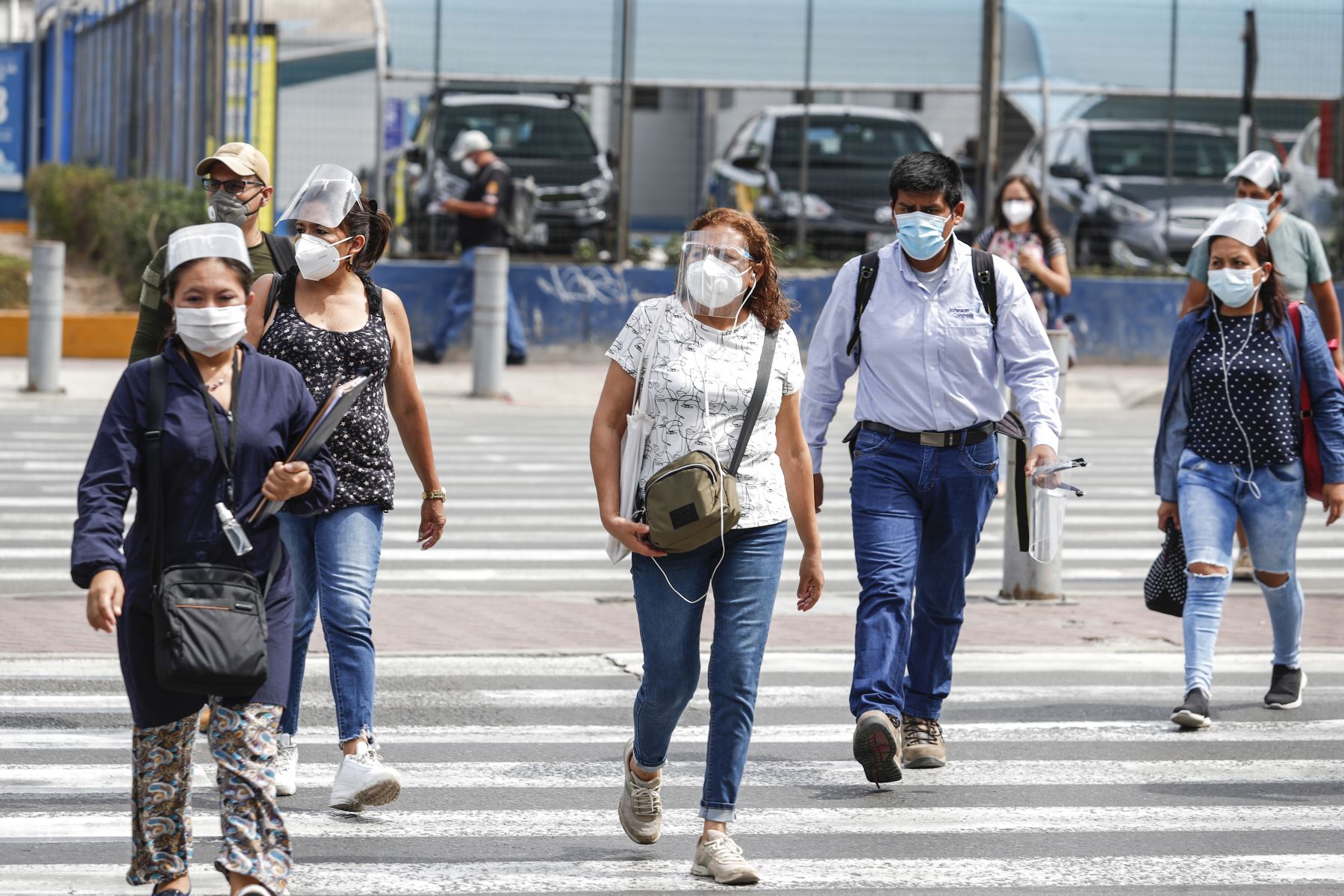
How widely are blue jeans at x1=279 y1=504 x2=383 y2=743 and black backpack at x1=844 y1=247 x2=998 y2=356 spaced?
1610 mm

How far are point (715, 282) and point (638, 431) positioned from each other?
0.42 meters

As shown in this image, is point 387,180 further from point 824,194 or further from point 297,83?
point 824,194

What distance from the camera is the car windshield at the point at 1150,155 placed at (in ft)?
71.1

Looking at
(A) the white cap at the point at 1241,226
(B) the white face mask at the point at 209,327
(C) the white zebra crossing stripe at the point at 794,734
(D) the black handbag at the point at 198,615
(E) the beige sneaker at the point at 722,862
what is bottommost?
(C) the white zebra crossing stripe at the point at 794,734

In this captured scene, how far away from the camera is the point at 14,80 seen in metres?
35.5

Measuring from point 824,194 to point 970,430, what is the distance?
15115mm

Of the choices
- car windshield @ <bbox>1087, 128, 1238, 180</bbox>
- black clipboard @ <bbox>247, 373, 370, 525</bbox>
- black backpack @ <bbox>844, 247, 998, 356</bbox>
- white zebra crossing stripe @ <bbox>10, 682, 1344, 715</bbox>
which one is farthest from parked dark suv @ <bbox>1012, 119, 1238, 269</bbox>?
black clipboard @ <bbox>247, 373, 370, 525</bbox>

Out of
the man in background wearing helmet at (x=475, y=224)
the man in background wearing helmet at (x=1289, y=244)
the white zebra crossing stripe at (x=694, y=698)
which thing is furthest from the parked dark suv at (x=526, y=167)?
the white zebra crossing stripe at (x=694, y=698)

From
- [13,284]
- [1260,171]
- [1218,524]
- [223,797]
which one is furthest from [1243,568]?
[13,284]

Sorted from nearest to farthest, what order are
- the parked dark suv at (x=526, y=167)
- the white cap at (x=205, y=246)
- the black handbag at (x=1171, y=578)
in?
the white cap at (x=205, y=246) < the black handbag at (x=1171, y=578) < the parked dark suv at (x=526, y=167)

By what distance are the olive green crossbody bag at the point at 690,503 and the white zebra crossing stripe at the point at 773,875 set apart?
2.92 ft

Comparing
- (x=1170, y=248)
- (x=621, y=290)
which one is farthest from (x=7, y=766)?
(x=1170, y=248)

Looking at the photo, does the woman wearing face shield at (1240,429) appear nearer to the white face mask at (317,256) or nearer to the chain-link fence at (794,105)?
the white face mask at (317,256)

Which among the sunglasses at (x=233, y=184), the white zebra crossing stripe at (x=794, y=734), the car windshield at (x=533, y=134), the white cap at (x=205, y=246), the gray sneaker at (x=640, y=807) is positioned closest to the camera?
the white cap at (x=205, y=246)
